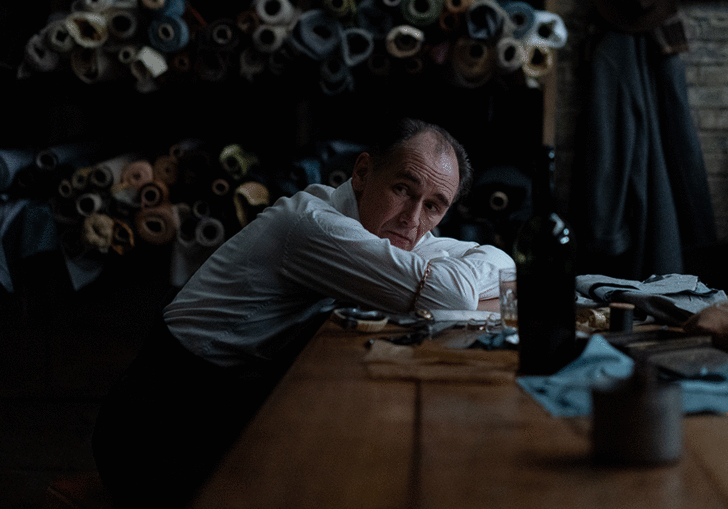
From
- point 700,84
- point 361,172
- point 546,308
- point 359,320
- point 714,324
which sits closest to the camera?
point 546,308

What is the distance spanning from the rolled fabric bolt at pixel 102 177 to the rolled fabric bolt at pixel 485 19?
1560 mm

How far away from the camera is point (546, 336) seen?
2.89 feet

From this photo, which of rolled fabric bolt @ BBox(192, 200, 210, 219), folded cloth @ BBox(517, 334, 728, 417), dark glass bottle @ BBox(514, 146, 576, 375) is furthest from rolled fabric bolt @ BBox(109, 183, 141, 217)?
folded cloth @ BBox(517, 334, 728, 417)

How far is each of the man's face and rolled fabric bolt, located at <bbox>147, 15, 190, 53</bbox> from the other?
118 centimetres

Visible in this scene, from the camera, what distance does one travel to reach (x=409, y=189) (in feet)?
5.91

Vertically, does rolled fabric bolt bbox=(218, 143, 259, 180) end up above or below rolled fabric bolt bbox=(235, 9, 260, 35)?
below

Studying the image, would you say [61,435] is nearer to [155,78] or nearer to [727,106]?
[155,78]

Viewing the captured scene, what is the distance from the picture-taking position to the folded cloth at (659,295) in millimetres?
1274

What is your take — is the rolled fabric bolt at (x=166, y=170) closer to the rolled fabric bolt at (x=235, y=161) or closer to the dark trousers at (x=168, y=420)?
the rolled fabric bolt at (x=235, y=161)

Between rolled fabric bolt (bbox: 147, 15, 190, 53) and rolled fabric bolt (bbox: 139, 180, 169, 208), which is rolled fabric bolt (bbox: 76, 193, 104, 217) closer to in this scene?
rolled fabric bolt (bbox: 139, 180, 169, 208)

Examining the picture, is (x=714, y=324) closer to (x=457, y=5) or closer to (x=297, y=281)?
(x=297, y=281)

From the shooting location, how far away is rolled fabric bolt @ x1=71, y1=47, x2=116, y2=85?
261cm

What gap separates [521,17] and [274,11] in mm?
977

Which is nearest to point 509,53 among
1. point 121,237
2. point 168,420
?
point 121,237
